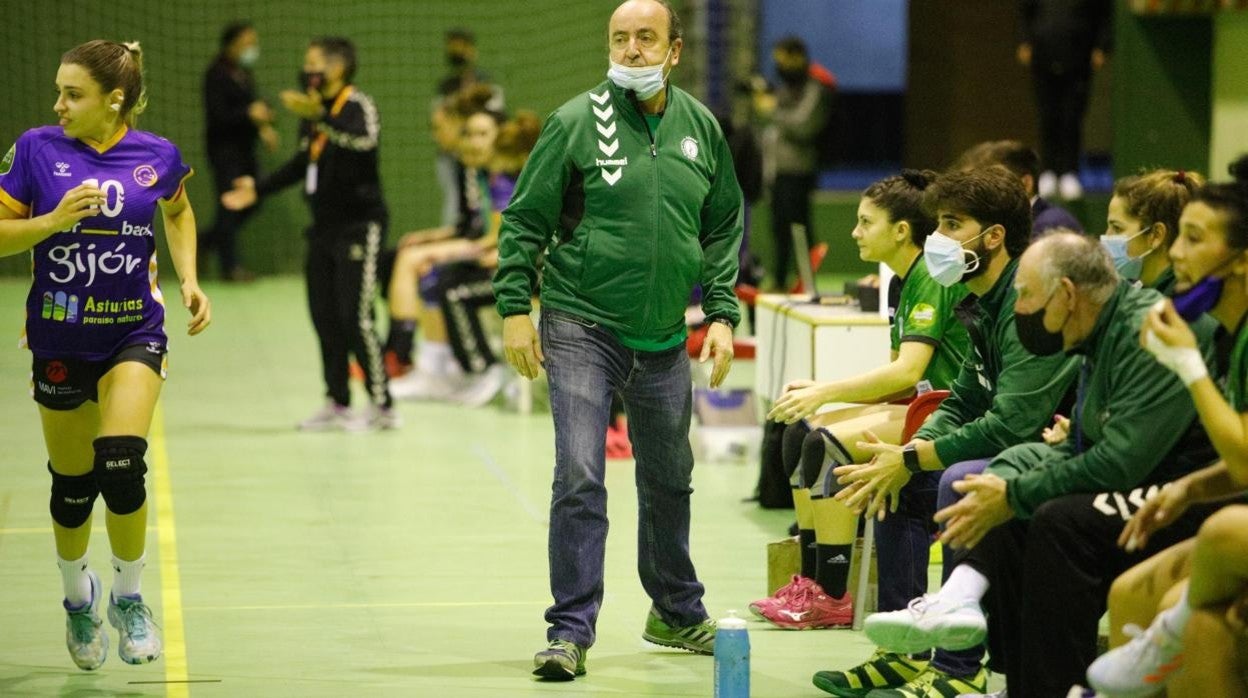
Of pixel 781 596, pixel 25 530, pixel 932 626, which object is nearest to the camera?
pixel 932 626

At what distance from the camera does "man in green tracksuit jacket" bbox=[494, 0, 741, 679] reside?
4910mm

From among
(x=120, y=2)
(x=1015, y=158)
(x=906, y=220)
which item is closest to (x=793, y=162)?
(x=120, y=2)

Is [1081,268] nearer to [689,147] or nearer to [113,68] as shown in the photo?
[689,147]

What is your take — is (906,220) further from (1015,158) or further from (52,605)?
(52,605)

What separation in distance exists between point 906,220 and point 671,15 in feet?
3.21

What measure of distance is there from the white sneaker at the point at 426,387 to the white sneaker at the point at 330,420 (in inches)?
41.5

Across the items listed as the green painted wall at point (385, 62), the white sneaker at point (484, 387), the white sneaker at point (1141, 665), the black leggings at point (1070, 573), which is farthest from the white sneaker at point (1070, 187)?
the white sneaker at point (1141, 665)

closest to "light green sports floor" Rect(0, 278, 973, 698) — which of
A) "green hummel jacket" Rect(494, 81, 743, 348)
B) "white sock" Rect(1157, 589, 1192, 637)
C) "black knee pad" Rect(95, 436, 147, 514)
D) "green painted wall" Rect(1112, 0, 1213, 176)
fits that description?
"black knee pad" Rect(95, 436, 147, 514)

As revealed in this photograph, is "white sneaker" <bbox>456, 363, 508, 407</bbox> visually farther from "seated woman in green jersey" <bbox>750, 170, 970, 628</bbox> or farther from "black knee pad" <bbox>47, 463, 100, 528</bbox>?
"black knee pad" <bbox>47, 463, 100, 528</bbox>

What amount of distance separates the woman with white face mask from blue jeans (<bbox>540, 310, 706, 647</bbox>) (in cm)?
125

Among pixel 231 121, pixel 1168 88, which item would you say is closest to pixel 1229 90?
pixel 1168 88

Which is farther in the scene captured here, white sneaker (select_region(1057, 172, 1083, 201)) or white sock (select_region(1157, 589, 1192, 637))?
white sneaker (select_region(1057, 172, 1083, 201))

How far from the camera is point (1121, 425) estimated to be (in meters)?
4.05

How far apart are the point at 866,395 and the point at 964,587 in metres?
1.09
